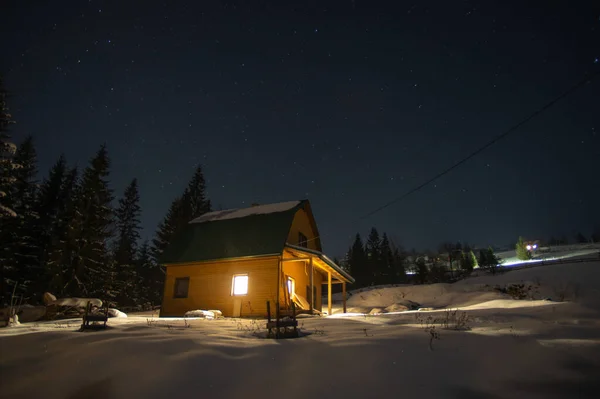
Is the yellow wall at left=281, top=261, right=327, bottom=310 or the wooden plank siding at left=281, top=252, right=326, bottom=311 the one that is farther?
the yellow wall at left=281, top=261, right=327, bottom=310

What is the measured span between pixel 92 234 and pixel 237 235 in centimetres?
1349

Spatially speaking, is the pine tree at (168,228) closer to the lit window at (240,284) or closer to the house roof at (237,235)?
the house roof at (237,235)

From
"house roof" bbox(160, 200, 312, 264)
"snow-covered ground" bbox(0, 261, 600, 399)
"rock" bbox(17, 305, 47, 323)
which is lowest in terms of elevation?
"snow-covered ground" bbox(0, 261, 600, 399)

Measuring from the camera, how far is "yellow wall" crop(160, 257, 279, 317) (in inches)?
646

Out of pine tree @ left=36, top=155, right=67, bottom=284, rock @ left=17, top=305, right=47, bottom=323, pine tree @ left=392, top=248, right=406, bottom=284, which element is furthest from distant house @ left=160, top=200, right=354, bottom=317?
pine tree @ left=392, top=248, right=406, bottom=284

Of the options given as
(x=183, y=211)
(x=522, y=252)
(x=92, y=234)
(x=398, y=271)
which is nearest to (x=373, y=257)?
(x=398, y=271)

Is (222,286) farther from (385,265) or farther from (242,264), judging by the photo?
(385,265)

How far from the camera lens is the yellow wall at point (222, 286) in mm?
16406

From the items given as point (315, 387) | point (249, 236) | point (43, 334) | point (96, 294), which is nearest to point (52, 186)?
point (96, 294)

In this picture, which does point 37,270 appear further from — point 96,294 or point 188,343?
point 188,343

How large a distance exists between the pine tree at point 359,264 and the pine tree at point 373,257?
79cm

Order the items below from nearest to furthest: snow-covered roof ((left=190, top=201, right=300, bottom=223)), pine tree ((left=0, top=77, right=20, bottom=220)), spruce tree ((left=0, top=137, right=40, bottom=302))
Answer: pine tree ((left=0, top=77, right=20, bottom=220))
snow-covered roof ((left=190, top=201, right=300, bottom=223))
spruce tree ((left=0, top=137, right=40, bottom=302))

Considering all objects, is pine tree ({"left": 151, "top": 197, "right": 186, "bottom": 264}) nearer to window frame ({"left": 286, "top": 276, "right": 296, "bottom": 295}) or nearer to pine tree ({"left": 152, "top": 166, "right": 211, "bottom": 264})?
pine tree ({"left": 152, "top": 166, "right": 211, "bottom": 264})

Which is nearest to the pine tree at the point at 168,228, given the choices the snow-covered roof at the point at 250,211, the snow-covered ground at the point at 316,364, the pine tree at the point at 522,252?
the snow-covered roof at the point at 250,211
